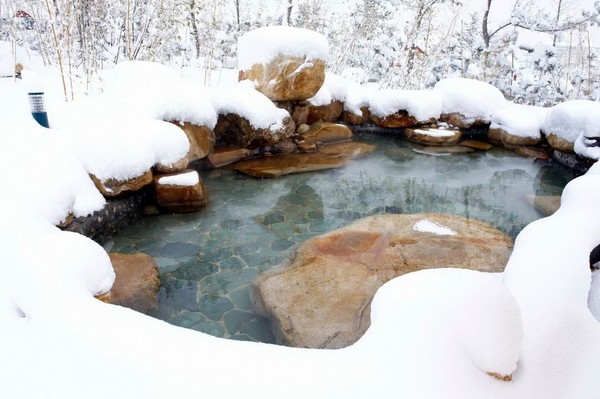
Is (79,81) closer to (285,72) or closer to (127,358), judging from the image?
(285,72)

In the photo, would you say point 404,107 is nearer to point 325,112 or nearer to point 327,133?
point 325,112

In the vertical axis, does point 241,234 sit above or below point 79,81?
below

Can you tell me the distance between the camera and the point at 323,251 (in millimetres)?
4105

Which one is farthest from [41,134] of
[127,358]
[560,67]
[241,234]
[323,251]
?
[560,67]

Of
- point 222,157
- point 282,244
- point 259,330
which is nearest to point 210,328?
point 259,330

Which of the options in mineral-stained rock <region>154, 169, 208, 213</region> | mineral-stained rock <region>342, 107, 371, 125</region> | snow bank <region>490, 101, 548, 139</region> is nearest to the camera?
mineral-stained rock <region>154, 169, 208, 213</region>

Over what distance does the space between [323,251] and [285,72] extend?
4421mm

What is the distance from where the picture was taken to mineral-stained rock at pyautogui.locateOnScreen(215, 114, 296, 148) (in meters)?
6.92

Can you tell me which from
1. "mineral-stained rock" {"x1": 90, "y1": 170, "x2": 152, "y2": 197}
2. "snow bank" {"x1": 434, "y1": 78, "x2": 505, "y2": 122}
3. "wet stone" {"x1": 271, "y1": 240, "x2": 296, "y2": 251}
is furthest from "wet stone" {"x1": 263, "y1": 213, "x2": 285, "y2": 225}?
"snow bank" {"x1": 434, "y1": 78, "x2": 505, "y2": 122}

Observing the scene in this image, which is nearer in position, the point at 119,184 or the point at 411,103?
the point at 119,184

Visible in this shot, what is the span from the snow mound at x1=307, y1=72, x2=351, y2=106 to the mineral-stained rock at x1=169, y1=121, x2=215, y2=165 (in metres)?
2.51

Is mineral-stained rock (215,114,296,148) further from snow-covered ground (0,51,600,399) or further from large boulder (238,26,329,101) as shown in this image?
snow-covered ground (0,51,600,399)

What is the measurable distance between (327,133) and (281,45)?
1973mm

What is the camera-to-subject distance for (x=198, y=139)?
6.35 m
